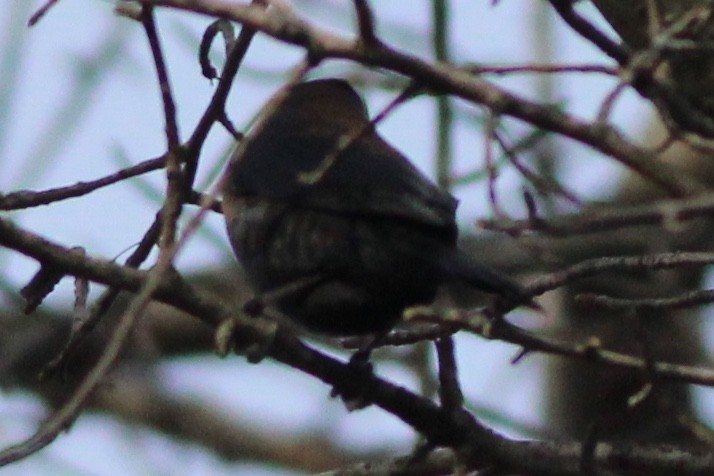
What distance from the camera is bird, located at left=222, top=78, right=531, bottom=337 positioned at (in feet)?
11.8

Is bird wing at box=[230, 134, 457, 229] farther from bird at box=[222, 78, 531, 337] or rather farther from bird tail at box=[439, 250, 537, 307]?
bird tail at box=[439, 250, 537, 307]

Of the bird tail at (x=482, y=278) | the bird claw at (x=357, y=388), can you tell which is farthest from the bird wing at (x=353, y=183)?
the bird claw at (x=357, y=388)

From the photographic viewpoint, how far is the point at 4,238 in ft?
8.93

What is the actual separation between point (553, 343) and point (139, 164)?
966 millimetres

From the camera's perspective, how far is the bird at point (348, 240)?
3600 mm

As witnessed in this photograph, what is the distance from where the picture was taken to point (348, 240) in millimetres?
3660

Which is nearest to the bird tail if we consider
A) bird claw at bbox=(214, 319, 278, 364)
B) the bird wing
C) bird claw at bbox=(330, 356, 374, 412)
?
the bird wing

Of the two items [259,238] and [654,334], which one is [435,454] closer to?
[259,238]

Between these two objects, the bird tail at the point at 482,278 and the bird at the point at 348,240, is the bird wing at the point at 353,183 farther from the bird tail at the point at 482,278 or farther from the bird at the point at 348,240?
the bird tail at the point at 482,278

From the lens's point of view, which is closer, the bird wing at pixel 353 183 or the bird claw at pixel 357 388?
the bird claw at pixel 357 388

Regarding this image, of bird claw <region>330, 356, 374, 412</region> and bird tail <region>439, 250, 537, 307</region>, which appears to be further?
bird claw <region>330, 356, 374, 412</region>

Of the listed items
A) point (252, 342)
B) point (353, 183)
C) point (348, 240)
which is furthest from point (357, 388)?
point (353, 183)

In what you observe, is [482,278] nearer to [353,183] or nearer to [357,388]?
[357,388]

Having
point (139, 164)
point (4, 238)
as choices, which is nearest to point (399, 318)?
point (139, 164)
